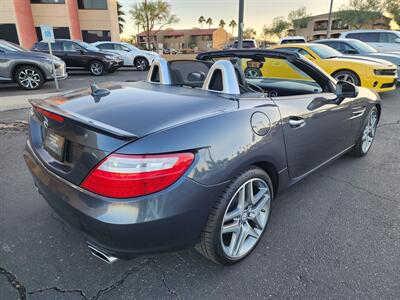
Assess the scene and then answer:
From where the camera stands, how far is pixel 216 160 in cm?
160

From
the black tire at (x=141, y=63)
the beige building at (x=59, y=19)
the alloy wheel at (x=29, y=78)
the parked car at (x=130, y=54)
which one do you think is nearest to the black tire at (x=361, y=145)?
the alloy wheel at (x=29, y=78)

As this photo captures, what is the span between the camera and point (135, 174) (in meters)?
1.40

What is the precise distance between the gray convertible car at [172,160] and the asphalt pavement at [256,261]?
242 millimetres

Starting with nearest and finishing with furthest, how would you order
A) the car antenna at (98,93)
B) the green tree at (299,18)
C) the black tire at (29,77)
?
the car antenna at (98,93), the black tire at (29,77), the green tree at (299,18)

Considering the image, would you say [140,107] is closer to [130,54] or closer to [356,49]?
[356,49]

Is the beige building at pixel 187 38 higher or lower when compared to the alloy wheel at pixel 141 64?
higher

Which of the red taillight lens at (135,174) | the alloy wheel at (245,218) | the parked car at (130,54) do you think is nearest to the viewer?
the red taillight lens at (135,174)

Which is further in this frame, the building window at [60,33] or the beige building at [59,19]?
the building window at [60,33]

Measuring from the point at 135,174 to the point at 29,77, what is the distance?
891 cm

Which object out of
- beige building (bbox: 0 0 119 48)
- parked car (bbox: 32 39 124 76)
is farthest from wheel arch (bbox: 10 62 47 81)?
beige building (bbox: 0 0 119 48)

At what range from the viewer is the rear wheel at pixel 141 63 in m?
15.3

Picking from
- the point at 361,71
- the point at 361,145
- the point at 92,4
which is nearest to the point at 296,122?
the point at 361,145

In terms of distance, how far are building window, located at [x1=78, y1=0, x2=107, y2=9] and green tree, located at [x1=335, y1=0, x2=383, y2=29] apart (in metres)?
38.4

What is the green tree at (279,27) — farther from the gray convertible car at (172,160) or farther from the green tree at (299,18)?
the gray convertible car at (172,160)
